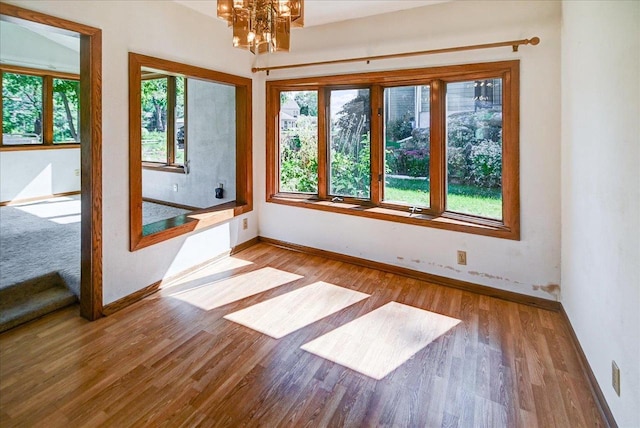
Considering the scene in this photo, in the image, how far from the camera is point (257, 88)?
13.7 feet

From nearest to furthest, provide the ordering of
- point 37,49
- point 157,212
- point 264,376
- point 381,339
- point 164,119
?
1. point 264,376
2. point 381,339
3. point 157,212
4. point 164,119
5. point 37,49

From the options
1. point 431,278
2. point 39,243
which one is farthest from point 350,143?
point 39,243

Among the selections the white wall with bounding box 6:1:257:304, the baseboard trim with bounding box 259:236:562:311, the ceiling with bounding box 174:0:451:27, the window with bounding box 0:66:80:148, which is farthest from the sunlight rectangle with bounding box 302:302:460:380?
the window with bounding box 0:66:80:148

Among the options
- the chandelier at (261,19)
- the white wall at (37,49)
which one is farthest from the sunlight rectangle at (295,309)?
the white wall at (37,49)

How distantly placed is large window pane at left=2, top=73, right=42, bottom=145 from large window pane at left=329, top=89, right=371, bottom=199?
545 centimetres

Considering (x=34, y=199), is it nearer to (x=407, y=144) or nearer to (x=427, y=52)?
(x=407, y=144)

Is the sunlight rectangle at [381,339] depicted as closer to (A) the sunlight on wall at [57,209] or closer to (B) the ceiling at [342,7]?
(B) the ceiling at [342,7]

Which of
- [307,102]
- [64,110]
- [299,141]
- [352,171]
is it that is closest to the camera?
[352,171]

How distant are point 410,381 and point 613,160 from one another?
150 centimetres

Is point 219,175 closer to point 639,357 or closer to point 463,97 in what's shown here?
point 463,97

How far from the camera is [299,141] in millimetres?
4211

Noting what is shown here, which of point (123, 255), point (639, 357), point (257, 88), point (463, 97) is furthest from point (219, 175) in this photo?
point (639, 357)

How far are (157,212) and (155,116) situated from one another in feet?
5.14

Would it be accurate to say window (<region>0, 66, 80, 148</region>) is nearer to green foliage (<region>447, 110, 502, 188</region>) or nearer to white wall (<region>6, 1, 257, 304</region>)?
white wall (<region>6, 1, 257, 304</region>)
